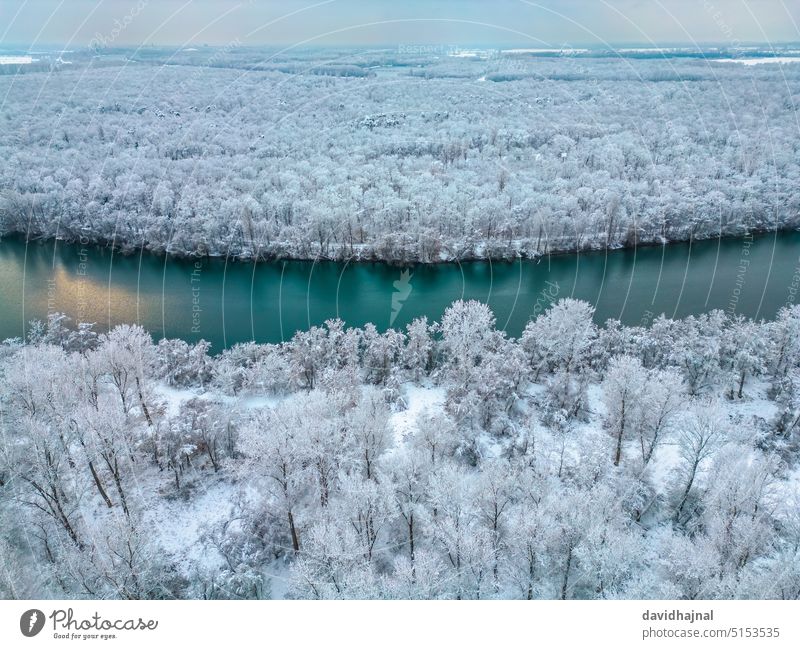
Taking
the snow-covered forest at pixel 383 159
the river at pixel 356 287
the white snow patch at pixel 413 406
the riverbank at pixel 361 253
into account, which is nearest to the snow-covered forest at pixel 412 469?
the white snow patch at pixel 413 406

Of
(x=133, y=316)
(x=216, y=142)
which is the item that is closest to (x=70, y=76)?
(x=216, y=142)

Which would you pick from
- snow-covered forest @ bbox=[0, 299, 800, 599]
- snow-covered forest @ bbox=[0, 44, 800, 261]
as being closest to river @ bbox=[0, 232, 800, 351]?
Answer: snow-covered forest @ bbox=[0, 44, 800, 261]

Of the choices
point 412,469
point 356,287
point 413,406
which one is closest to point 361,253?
point 356,287

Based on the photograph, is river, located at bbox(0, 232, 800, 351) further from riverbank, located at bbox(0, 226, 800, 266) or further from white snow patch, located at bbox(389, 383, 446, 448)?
white snow patch, located at bbox(389, 383, 446, 448)

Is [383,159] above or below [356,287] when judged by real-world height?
above

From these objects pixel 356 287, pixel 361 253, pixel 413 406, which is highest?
pixel 361 253

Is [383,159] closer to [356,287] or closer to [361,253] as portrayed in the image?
[361,253]
